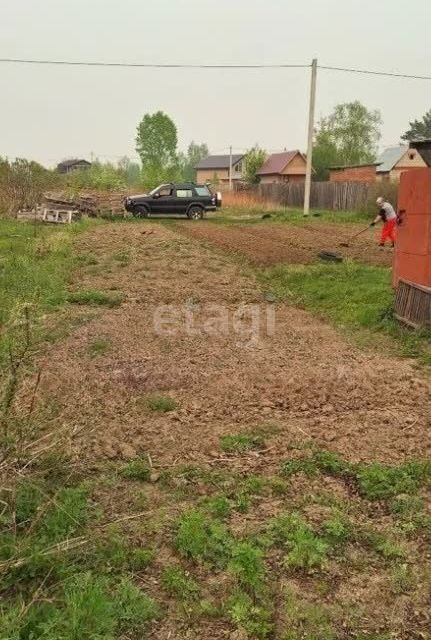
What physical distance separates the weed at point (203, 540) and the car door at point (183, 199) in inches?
944

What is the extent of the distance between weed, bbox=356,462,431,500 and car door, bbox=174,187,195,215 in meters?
23.4

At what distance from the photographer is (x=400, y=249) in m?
8.39

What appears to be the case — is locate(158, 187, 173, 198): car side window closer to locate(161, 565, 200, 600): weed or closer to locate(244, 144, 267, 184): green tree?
locate(161, 565, 200, 600): weed

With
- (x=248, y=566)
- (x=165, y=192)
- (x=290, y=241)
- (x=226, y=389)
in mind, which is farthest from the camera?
(x=165, y=192)

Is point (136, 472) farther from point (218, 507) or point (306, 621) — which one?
point (306, 621)

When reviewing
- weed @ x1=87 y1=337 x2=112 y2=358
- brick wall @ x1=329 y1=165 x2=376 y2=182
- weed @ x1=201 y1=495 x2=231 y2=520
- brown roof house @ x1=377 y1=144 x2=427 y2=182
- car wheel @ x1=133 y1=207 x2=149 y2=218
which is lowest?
weed @ x1=87 y1=337 x2=112 y2=358

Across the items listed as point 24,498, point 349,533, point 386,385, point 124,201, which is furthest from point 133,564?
point 124,201

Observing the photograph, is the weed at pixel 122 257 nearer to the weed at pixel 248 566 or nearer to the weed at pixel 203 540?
the weed at pixel 203 540

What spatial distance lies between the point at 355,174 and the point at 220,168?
3980 cm

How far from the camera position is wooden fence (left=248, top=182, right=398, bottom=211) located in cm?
2783

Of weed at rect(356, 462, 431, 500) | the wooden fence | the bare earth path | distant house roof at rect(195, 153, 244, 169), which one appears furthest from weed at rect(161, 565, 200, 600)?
distant house roof at rect(195, 153, 244, 169)

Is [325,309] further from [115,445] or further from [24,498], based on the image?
[24,498]

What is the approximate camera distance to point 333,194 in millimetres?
34000

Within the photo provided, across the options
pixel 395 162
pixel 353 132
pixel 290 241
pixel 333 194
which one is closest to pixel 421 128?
pixel 353 132
